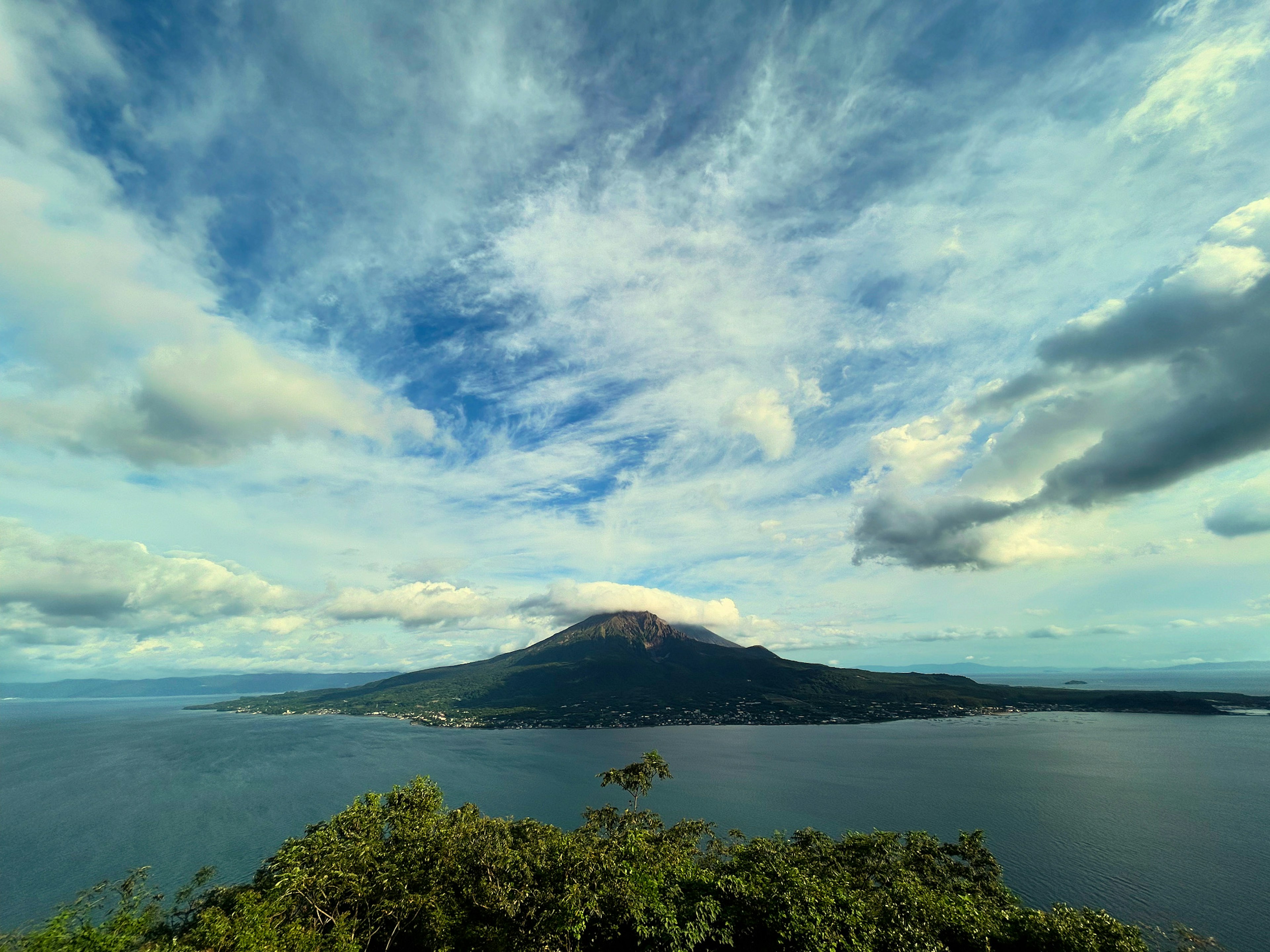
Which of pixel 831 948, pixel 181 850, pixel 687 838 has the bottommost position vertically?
pixel 181 850

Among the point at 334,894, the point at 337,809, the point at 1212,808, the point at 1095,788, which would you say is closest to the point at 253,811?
the point at 337,809

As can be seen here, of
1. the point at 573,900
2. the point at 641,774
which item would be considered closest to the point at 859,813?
the point at 641,774

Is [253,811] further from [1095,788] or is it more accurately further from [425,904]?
[1095,788]

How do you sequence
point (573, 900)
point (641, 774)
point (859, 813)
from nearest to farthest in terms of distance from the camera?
1. point (573, 900)
2. point (641, 774)
3. point (859, 813)

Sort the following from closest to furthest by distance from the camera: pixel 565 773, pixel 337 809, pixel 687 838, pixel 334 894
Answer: pixel 334 894 → pixel 687 838 → pixel 337 809 → pixel 565 773

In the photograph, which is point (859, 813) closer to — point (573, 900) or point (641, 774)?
point (641, 774)

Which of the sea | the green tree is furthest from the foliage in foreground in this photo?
the sea

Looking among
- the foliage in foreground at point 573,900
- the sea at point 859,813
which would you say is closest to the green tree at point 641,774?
the foliage in foreground at point 573,900

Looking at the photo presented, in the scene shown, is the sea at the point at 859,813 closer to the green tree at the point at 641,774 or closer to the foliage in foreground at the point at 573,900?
the foliage in foreground at the point at 573,900
